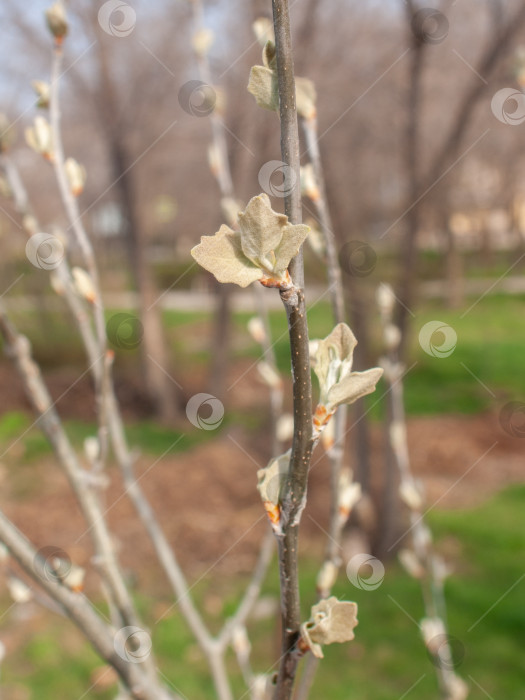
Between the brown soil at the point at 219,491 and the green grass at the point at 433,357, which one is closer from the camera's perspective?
the brown soil at the point at 219,491

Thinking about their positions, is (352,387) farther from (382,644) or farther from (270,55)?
(382,644)

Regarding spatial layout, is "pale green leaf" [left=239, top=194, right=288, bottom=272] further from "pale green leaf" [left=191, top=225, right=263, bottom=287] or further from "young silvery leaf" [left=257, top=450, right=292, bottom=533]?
"young silvery leaf" [left=257, top=450, right=292, bottom=533]

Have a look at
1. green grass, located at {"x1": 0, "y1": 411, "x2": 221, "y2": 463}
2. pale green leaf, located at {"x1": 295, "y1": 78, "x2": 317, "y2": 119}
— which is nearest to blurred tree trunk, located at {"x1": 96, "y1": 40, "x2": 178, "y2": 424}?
green grass, located at {"x1": 0, "y1": 411, "x2": 221, "y2": 463}

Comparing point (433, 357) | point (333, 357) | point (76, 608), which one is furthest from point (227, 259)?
point (433, 357)

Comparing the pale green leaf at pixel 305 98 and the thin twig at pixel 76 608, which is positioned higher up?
the pale green leaf at pixel 305 98

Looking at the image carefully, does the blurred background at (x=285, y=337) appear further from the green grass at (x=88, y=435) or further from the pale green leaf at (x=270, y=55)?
the pale green leaf at (x=270, y=55)

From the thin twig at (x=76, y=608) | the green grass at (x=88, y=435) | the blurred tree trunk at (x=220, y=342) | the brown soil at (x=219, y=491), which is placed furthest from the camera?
the blurred tree trunk at (x=220, y=342)

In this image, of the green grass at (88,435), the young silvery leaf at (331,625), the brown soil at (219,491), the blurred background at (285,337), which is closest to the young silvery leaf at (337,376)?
the young silvery leaf at (331,625)

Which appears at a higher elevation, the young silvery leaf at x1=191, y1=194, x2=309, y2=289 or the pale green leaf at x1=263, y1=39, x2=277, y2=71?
the pale green leaf at x1=263, y1=39, x2=277, y2=71

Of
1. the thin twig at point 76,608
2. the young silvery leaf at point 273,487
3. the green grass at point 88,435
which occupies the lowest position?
the green grass at point 88,435
